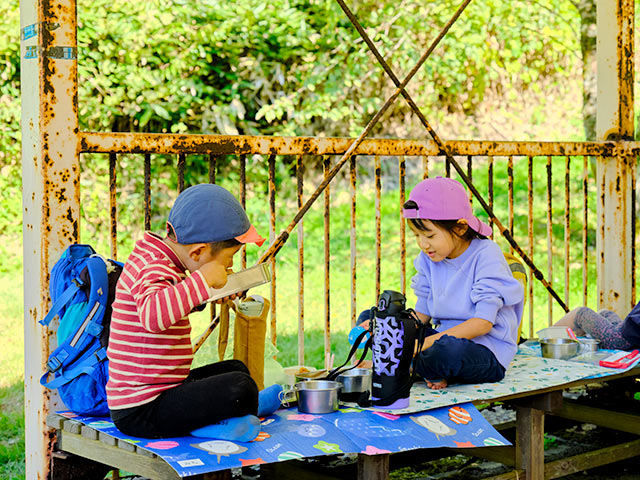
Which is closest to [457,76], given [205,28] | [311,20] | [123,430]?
[311,20]

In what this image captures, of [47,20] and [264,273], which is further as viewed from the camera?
[47,20]

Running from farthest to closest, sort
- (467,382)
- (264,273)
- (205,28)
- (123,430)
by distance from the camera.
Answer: (205,28) → (467,382) → (264,273) → (123,430)

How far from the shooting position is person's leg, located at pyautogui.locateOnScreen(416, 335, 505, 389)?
3215 millimetres

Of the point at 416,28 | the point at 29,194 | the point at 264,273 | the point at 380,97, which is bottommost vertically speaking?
the point at 264,273

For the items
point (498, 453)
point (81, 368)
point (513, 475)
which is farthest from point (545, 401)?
point (81, 368)

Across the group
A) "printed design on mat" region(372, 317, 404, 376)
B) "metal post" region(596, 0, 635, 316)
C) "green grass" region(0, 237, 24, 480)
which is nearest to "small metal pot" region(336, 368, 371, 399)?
"printed design on mat" region(372, 317, 404, 376)

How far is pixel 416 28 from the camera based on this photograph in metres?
10.1

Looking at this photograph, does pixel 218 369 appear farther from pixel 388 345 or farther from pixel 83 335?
pixel 388 345

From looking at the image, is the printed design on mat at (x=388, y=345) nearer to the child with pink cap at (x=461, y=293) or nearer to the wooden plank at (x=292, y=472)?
the child with pink cap at (x=461, y=293)

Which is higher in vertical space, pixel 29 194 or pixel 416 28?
pixel 416 28

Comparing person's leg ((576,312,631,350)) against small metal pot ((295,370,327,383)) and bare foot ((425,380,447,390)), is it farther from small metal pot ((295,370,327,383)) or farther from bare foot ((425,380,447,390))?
small metal pot ((295,370,327,383))

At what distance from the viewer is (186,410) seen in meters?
2.52

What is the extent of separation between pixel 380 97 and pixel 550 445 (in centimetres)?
706

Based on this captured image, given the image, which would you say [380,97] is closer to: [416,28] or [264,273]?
[416,28]
